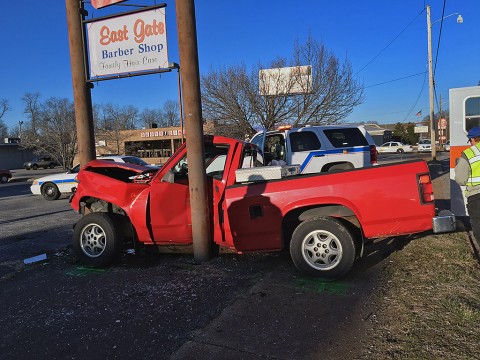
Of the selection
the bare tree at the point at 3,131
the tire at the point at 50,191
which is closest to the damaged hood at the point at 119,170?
the tire at the point at 50,191

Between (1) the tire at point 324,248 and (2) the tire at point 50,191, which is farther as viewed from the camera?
(2) the tire at point 50,191

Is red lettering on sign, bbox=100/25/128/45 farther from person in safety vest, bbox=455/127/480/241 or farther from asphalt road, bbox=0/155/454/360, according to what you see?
person in safety vest, bbox=455/127/480/241

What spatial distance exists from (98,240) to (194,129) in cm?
212

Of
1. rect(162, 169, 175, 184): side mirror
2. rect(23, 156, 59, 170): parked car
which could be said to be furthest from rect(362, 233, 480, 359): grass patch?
rect(23, 156, 59, 170): parked car

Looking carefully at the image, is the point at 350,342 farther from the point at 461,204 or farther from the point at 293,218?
the point at 461,204

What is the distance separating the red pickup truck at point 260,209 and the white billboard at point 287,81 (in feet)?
54.0

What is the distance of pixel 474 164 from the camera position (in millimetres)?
4434

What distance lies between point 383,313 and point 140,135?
176 feet

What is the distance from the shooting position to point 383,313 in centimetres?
378

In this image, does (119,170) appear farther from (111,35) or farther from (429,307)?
(429,307)

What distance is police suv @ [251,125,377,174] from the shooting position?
1070cm

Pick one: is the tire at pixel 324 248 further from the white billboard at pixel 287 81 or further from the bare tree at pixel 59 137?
the bare tree at pixel 59 137

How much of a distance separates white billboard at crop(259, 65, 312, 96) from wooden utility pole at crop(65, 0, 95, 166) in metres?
16.0

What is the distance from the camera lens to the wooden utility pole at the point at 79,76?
697 centimetres
